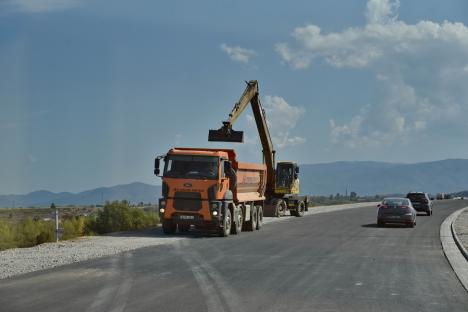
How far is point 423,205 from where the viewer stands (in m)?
49.6

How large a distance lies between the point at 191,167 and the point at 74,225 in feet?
22.6

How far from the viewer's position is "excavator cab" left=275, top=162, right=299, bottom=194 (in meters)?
42.8

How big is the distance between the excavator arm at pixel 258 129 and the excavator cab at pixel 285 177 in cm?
70

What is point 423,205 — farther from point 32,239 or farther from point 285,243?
point 32,239

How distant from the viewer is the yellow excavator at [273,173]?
3750 centimetres

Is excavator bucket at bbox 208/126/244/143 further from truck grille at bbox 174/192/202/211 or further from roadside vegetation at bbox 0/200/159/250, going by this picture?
truck grille at bbox 174/192/202/211


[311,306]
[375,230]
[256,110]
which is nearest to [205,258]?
[311,306]

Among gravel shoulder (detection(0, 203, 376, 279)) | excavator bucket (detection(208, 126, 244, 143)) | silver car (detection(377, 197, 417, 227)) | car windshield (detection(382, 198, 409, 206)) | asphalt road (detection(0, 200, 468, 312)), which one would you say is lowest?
asphalt road (detection(0, 200, 468, 312))

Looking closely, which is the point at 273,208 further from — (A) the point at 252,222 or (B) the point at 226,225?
(B) the point at 226,225

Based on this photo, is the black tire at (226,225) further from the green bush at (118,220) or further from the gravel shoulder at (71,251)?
the green bush at (118,220)

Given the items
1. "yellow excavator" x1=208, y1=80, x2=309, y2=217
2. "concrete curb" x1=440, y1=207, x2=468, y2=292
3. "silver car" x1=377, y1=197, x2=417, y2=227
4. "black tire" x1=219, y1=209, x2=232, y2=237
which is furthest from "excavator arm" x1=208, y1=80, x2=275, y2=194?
"concrete curb" x1=440, y1=207, x2=468, y2=292

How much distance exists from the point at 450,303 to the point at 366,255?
814 centimetres

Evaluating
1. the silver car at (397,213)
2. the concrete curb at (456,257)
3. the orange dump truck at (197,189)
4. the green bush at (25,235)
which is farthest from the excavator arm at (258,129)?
the concrete curb at (456,257)

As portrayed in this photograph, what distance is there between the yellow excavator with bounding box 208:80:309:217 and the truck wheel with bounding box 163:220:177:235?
9416 mm
